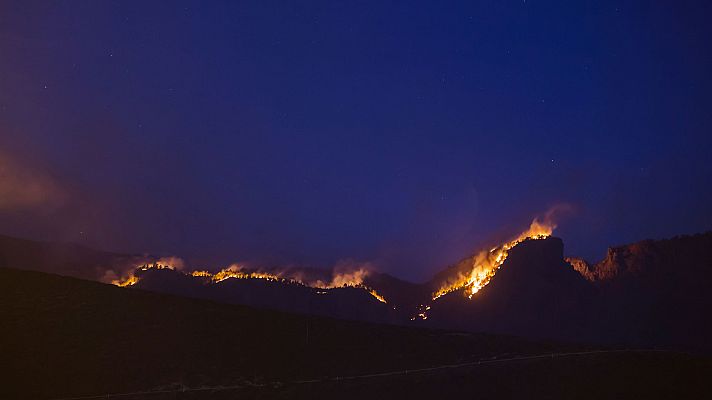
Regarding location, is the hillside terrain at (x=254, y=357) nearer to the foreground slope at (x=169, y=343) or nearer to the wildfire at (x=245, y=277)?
the foreground slope at (x=169, y=343)

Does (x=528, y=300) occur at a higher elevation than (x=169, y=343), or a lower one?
higher

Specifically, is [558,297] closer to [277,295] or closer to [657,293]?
[657,293]

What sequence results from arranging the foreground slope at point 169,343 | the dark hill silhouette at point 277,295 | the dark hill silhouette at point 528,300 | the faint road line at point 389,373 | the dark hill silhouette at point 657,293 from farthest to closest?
the dark hill silhouette at point 277,295
the dark hill silhouette at point 528,300
the dark hill silhouette at point 657,293
the foreground slope at point 169,343
the faint road line at point 389,373

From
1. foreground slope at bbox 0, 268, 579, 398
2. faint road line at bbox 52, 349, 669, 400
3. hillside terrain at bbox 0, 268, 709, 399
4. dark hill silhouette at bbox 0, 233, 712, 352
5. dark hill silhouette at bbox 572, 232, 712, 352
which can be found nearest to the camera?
faint road line at bbox 52, 349, 669, 400

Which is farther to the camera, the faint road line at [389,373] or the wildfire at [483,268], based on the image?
the wildfire at [483,268]

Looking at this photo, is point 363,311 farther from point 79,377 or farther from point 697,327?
point 79,377

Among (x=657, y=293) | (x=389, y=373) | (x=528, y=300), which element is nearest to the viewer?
(x=389, y=373)

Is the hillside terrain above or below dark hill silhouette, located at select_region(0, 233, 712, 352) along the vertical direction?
below

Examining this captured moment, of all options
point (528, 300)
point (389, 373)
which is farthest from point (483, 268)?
point (389, 373)

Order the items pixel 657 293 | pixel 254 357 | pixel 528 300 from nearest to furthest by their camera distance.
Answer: pixel 254 357 < pixel 657 293 < pixel 528 300

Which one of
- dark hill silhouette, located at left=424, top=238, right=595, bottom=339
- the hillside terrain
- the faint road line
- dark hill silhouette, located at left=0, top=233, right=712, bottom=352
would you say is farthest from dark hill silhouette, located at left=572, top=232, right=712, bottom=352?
the hillside terrain

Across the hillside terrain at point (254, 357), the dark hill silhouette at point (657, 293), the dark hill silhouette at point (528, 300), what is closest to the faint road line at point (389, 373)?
the hillside terrain at point (254, 357)

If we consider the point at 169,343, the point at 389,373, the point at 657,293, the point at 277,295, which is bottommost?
the point at 389,373

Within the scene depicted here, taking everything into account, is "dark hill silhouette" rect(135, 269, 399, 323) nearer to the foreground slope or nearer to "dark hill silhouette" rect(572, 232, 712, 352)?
"dark hill silhouette" rect(572, 232, 712, 352)
